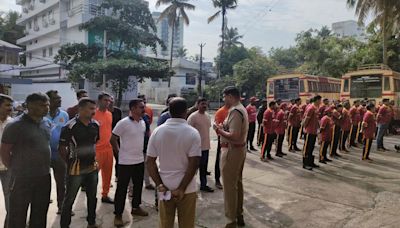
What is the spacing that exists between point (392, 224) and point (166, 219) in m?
3.53

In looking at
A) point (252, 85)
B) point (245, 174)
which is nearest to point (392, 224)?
point (245, 174)

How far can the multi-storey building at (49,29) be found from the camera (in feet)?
106

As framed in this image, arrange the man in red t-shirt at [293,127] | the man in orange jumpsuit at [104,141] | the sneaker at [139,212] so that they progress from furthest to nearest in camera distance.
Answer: the man in red t-shirt at [293,127]
the man in orange jumpsuit at [104,141]
the sneaker at [139,212]

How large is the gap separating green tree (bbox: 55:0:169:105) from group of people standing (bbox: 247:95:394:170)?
15.0 m

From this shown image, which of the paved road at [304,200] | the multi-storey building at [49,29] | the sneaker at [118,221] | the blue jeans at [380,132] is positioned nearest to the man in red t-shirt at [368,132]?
the paved road at [304,200]

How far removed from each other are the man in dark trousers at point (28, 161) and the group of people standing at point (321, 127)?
6.06 metres

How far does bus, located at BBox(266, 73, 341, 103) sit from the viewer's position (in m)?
19.8

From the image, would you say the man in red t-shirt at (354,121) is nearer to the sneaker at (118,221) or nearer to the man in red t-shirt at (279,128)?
the man in red t-shirt at (279,128)

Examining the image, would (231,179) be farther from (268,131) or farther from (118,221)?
(268,131)

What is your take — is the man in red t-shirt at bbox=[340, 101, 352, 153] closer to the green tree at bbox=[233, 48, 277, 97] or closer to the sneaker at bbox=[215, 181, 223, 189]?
the sneaker at bbox=[215, 181, 223, 189]

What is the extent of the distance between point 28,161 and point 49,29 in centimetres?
3879

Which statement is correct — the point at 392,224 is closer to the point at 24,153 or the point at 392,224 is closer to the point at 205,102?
the point at 205,102

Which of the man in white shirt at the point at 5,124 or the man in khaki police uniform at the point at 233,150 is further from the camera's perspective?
the man in khaki police uniform at the point at 233,150

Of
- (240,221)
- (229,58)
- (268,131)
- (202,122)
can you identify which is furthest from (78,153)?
(229,58)
